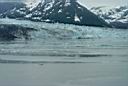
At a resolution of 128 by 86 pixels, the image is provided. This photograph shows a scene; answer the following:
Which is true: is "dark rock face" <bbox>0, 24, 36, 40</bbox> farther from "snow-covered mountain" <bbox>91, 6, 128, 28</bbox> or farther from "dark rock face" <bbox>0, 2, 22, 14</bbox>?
"snow-covered mountain" <bbox>91, 6, 128, 28</bbox>

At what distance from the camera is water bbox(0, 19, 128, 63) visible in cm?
557

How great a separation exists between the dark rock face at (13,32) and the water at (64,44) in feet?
0.15

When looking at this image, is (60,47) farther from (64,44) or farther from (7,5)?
(7,5)

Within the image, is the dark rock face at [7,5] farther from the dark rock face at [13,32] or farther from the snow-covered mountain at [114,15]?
the snow-covered mountain at [114,15]

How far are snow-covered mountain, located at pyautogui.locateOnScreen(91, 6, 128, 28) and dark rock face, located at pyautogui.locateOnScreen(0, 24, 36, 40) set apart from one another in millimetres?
894

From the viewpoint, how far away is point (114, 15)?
5.72 meters

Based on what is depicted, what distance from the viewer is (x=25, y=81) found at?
4449 millimetres

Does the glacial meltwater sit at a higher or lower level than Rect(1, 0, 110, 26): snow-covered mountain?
lower

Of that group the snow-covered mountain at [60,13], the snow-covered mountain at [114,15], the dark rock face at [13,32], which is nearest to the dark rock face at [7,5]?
the snow-covered mountain at [60,13]

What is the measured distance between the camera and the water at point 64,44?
5570 millimetres

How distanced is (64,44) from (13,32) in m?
0.66

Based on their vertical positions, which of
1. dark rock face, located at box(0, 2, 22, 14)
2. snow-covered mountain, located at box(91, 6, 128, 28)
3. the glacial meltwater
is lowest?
the glacial meltwater

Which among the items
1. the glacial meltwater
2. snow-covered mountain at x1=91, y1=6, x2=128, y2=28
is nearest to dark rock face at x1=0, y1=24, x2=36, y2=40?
the glacial meltwater

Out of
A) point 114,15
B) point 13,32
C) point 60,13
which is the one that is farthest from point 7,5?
point 114,15
